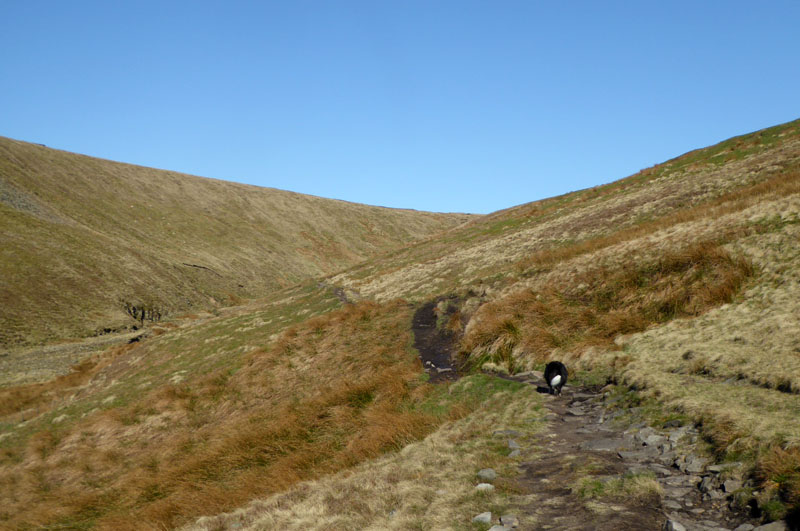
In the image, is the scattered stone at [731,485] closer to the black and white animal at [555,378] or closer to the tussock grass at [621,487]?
the tussock grass at [621,487]

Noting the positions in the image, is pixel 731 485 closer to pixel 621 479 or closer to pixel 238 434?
pixel 621 479

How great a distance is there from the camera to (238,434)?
1809 centimetres

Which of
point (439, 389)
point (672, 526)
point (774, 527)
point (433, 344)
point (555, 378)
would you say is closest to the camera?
point (774, 527)

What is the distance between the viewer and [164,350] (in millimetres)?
38344

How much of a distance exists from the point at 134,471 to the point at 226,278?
73.3m

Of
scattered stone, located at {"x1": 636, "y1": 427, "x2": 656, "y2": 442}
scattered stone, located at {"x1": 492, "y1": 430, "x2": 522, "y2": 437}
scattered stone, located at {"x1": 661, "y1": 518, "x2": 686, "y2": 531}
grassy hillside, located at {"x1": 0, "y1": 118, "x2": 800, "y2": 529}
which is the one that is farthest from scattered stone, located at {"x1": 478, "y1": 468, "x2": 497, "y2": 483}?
scattered stone, located at {"x1": 661, "y1": 518, "x2": 686, "y2": 531}

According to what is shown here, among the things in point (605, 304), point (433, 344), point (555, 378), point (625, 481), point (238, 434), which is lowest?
point (238, 434)

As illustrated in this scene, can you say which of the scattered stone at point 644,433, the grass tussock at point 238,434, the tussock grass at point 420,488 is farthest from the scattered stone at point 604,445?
the grass tussock at point 238,434

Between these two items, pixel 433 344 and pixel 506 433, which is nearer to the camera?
pixel 506 433

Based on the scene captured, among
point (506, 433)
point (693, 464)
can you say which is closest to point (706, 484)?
point (693, 464)

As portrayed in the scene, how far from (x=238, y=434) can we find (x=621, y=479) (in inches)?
581

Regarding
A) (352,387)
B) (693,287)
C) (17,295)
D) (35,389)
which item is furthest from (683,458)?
(17,295)

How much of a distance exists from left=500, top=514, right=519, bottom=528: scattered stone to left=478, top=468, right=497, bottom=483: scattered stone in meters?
1.53

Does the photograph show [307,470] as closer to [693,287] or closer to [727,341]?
[727,341]
